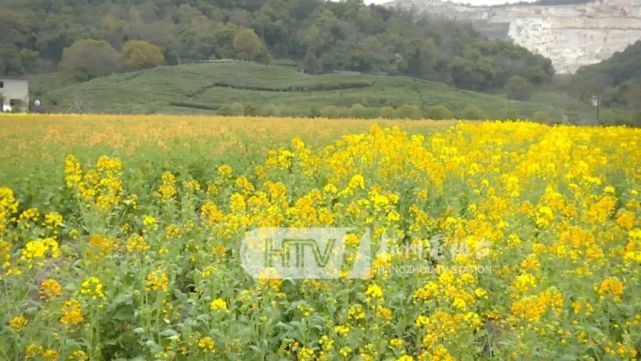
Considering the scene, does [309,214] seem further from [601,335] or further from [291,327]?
[601,335]

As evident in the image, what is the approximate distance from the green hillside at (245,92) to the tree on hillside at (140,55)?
4658mm

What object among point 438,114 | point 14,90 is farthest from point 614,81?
point 14,90

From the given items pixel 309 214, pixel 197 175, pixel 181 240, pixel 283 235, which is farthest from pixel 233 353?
pixel 197 175

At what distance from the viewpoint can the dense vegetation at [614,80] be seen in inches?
1813

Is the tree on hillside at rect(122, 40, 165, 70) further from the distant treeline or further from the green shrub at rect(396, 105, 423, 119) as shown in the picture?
the green shrub at rect(396, 105, 423, 119)

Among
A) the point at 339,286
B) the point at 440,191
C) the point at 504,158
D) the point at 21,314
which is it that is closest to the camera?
the point at 21,314

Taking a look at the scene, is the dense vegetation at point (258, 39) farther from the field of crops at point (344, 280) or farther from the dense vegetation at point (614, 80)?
the field of crops at point (344, 280)

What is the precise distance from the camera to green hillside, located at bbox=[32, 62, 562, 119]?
54.5 metres

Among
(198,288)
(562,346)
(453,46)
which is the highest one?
(453,46)

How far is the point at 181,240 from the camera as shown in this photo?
5.93 meters

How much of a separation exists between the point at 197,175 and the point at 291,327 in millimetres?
6282

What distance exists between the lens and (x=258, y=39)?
303 feet

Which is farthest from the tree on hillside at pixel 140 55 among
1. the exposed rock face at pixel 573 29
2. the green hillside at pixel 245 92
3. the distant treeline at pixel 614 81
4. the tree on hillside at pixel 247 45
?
the exposed rock face at pixel 573 29

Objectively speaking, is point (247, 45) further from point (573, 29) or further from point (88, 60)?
point (573, 29)
